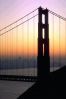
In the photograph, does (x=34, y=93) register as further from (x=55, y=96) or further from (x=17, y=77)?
(x=17, y=77)

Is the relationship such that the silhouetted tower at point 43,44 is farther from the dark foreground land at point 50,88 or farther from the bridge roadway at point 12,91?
the bridge roadway at point 12,91

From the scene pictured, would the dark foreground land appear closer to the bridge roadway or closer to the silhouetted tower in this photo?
the silhouetted tower

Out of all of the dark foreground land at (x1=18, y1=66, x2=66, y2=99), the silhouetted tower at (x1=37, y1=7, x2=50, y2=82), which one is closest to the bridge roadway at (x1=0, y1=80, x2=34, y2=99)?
the silhouetted tower at (x1=37, y1=7, x2=50, y2=82)

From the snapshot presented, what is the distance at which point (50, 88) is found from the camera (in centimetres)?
761

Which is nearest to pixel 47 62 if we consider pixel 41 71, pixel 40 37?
pixel 41 71

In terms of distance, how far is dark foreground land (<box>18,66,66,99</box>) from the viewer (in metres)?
7.23

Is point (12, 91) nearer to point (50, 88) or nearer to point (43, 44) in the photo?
point (43, 44)

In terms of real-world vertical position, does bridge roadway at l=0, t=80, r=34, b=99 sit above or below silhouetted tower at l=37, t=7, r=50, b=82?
below

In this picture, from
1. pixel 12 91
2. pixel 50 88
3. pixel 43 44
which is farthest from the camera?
pixel 12 91

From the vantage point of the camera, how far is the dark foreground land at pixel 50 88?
285 inches

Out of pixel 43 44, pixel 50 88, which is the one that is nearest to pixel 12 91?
pixel 43 44

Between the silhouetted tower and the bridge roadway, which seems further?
the bridge roadway

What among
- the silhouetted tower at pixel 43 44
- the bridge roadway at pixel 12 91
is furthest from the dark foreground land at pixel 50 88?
the bridge roadway at pixel 12 91

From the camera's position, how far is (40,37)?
16.7 meters
